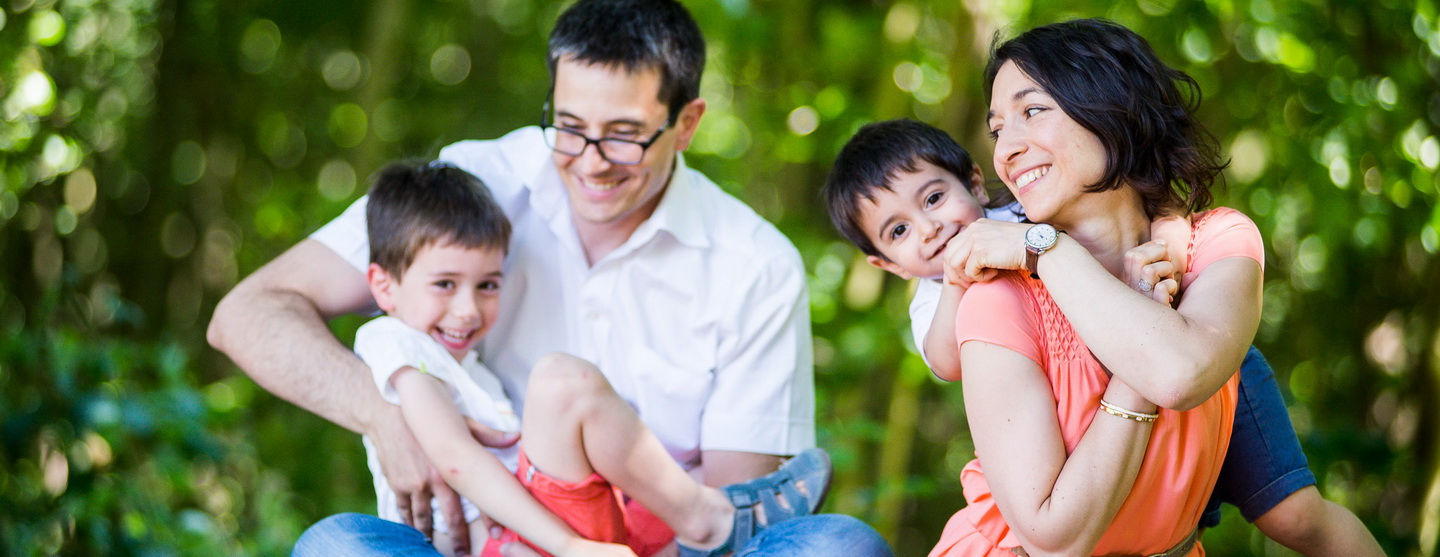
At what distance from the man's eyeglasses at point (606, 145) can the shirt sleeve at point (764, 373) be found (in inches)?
13.9

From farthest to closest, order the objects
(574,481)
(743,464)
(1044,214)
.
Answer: (743,464) < (574,481) < (1044,214)

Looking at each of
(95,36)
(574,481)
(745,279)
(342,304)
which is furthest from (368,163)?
(574,481)

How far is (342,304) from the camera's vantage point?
7.72 feet

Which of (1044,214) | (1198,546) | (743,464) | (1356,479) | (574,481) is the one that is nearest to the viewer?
(1044,214)

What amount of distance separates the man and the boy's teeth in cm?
88

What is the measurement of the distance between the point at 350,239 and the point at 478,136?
3276 mm

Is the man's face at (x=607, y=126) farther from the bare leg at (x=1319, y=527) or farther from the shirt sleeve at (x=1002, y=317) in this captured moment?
the bare leg at (x=1319, y=527)

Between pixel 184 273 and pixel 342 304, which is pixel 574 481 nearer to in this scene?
pixel 342 304

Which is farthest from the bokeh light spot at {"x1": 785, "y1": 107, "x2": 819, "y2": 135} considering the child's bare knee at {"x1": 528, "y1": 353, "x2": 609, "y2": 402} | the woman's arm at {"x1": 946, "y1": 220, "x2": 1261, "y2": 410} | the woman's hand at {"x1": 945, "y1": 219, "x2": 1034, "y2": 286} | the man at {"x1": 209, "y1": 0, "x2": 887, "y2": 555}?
the woman's arm at {"x1": 946, "y1": 220, "x2": 1261, "y2": 410}

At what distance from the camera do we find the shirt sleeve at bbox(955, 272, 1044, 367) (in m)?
1.43

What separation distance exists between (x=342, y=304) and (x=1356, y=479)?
3238 mm

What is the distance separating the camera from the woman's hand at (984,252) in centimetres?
144

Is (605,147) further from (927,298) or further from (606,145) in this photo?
(927,298)

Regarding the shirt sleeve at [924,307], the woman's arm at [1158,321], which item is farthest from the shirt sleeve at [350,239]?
the woman's arm at [1158,321]
